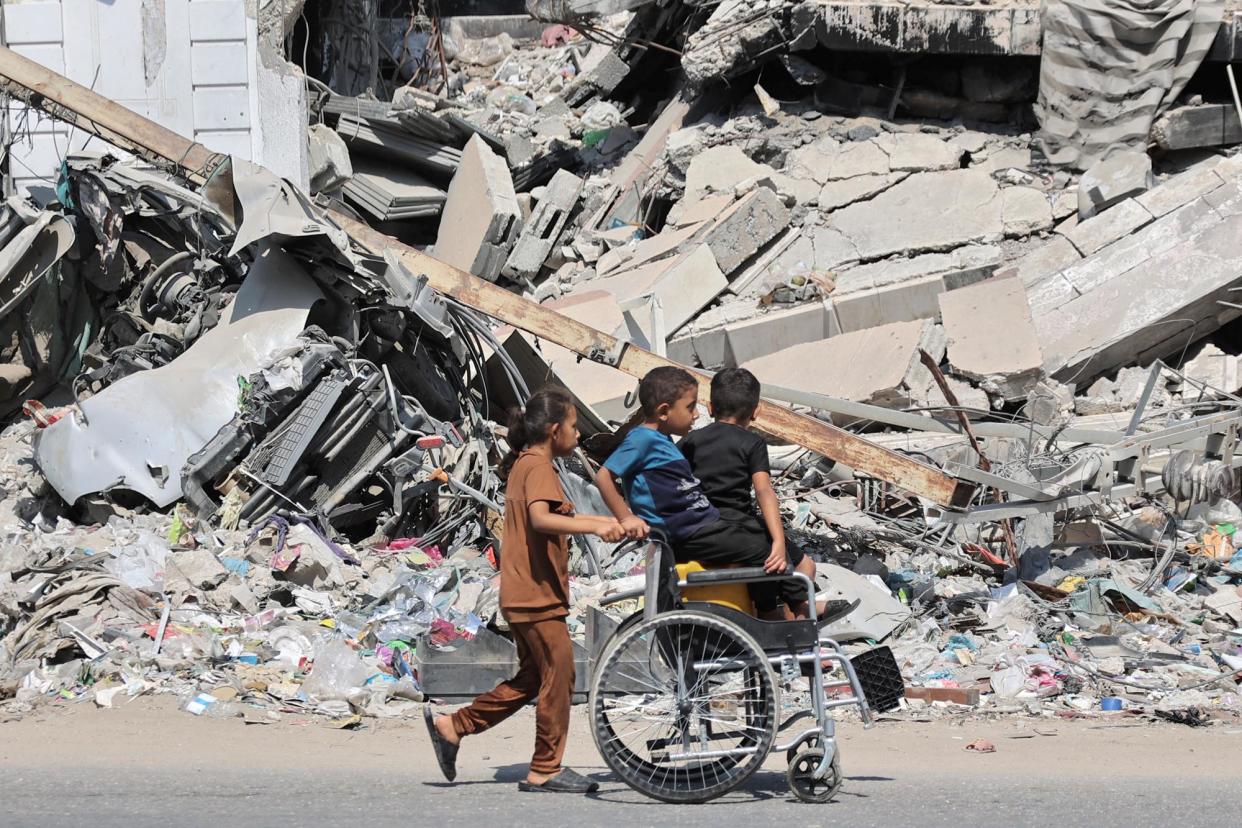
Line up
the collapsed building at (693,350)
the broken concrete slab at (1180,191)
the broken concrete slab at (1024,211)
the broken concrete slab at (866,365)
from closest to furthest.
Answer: the collapsed building at (693,350) < the broken concrete slab at (866,365) < the broken concrete slab at (1180,191) < the broken concrete slab at (1024,211)

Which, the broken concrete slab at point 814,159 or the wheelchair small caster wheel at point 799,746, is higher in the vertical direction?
the broken concrete slab at point 814,159

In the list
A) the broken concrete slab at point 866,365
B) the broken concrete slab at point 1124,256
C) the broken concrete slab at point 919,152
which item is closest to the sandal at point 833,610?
the broken concrete slab at point 866,365

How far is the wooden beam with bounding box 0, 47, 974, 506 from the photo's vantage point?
702cm

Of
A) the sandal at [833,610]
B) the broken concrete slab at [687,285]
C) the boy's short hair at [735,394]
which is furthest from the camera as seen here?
the broken concrete slab at [687,285]

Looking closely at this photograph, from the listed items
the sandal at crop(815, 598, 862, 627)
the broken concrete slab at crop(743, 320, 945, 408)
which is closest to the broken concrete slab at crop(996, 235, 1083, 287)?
the broken concrete slab at crop(743, 320, 945, 408)

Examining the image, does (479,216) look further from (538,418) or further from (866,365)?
(538,418)

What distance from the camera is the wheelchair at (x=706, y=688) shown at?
404 cm

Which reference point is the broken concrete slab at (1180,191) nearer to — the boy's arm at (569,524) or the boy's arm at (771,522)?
the boy's arm at (771,522)

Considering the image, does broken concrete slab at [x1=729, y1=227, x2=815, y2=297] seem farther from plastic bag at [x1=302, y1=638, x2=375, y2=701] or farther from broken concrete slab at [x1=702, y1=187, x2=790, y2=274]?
plastic bag at [x1=302, y1=638, x2=375, y2=701]

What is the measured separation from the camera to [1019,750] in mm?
5246

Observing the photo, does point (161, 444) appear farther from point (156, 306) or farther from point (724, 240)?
point (724, 240)

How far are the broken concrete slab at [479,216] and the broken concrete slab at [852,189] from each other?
302cm

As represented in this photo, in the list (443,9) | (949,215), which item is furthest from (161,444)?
(443,9)

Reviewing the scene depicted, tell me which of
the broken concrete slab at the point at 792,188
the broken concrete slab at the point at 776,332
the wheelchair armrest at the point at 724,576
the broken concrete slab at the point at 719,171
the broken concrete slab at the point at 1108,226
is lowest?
the wheelchair armrest at the point at 724,576
